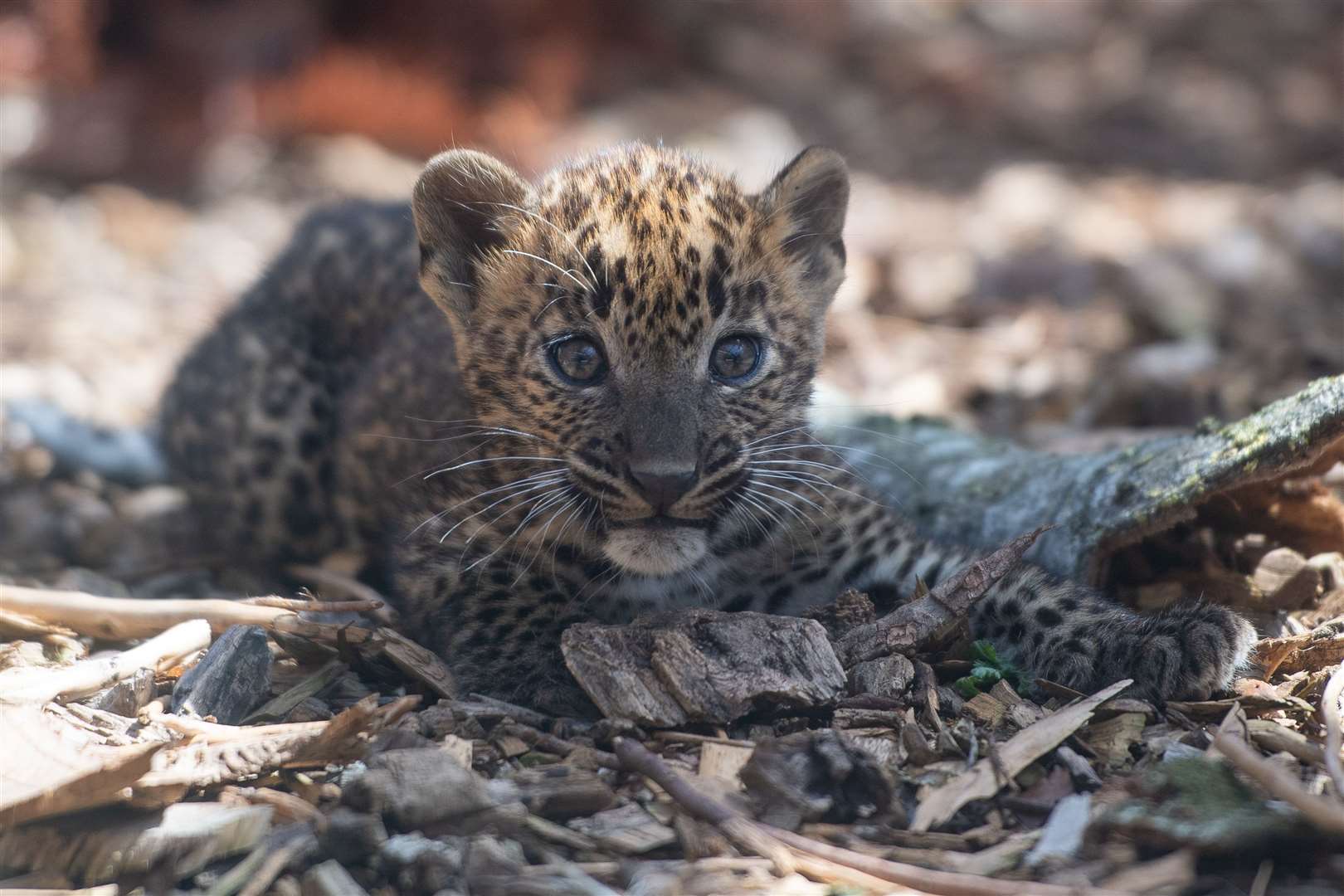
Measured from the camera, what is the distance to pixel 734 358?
5539 mm

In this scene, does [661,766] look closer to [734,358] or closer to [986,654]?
[986,654]

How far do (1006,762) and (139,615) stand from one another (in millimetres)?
3694

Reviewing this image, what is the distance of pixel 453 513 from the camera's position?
19.7 feet

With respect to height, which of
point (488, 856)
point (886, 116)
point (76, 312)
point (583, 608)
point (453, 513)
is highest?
point (886, 116)

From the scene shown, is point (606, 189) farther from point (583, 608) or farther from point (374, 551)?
point (374, 551)

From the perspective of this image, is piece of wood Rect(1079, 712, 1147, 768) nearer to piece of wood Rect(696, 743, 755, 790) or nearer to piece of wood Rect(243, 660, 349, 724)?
piece of wood Rect(696, 743, 755, 790)

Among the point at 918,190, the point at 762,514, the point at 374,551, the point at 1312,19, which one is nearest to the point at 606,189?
the point at 762,514

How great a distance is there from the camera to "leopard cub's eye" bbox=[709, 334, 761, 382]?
5488 mm

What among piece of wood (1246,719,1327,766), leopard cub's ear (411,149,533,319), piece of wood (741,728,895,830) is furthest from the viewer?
leopard cub's ear (411,149,533,319)

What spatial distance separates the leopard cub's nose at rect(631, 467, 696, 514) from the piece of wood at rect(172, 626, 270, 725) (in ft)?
5.58

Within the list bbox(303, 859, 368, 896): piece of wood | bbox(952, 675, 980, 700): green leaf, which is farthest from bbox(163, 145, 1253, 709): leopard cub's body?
bbox(303, 859, 368, 896): piece of wood

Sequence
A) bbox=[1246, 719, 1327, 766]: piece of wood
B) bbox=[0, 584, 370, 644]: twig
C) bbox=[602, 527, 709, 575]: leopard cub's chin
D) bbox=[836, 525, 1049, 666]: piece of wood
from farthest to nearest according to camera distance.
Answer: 1. bbox=[0, 584, 370, 644]: twig
2. bbox=[602, 527, 709, 575]: leopard cub's chin
3. bbox=[836, 525, 1049, 666]: piece of wood
4. bbox=[1246, 719, 1327, 766]: piece of wood

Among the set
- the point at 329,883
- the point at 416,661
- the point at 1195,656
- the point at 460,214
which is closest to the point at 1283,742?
the point at 1195,656

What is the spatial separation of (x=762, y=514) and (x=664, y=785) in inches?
72.5
